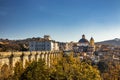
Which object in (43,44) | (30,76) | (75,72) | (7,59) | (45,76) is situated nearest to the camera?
(30,76)

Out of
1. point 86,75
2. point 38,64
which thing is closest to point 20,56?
point 38,64

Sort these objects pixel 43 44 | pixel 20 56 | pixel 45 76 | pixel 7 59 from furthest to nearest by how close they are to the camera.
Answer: pixel 43 44 < pixel 20 56 < pixel 7 59 < pixel 45 76

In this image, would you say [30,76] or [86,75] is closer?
[30,76]

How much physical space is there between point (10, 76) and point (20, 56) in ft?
31.6

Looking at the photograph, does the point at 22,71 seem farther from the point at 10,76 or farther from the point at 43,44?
the point at 43,44

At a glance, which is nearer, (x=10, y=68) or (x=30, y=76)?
(x=30, y=76)

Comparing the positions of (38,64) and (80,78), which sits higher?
(38,64)

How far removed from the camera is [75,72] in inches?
1558

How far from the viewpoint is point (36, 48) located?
121 m

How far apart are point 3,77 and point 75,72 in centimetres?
1544

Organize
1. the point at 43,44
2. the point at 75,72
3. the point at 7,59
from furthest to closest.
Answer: the point at 43,44 → the point at 75,72 → the point at 7,59

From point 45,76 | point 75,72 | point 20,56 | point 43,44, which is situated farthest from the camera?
point 43,44

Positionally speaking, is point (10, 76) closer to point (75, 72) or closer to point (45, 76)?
point (45, 76)

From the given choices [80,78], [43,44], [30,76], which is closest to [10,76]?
[30,76]
